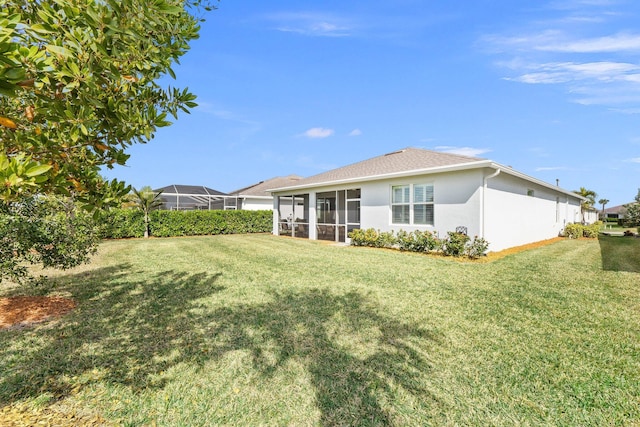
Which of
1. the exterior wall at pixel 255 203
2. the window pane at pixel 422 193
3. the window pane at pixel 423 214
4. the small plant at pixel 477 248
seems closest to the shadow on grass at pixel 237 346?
the small plant at pixel 477 248

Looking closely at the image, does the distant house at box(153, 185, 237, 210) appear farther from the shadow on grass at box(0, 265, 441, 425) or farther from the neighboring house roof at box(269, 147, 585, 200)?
the shadow on grass at box(0, 265, 441, 425)

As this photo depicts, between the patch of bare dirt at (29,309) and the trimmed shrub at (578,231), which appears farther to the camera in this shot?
the trimmed shrub at (578,231)

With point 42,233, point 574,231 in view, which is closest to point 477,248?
point 42,233

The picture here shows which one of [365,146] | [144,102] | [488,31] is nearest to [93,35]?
[144,102]

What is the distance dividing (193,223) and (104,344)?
55.4 feet

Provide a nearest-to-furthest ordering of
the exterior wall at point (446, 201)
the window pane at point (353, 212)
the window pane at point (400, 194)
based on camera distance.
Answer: the exterior wall at point (446, 201), the window pane at point (400, 194), the window pane at point (353, 212)

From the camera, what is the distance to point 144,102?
2.58 meters

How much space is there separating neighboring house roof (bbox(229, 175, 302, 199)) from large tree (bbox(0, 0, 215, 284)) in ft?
76.7

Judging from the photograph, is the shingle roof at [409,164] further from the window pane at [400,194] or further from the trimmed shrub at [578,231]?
the trimmed shrub at [578,231]

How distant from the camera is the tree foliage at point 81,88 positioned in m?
1.58

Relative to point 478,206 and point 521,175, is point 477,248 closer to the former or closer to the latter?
point 478,206

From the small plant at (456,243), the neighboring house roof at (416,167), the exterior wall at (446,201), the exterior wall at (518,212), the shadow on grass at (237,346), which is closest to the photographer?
the shadow on grass at (237,346)

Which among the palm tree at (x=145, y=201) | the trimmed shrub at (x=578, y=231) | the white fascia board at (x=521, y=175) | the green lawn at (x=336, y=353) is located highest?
the white fascia board at (x=521, y=175)

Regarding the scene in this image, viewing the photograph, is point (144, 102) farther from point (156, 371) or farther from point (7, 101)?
point (156, 371)
